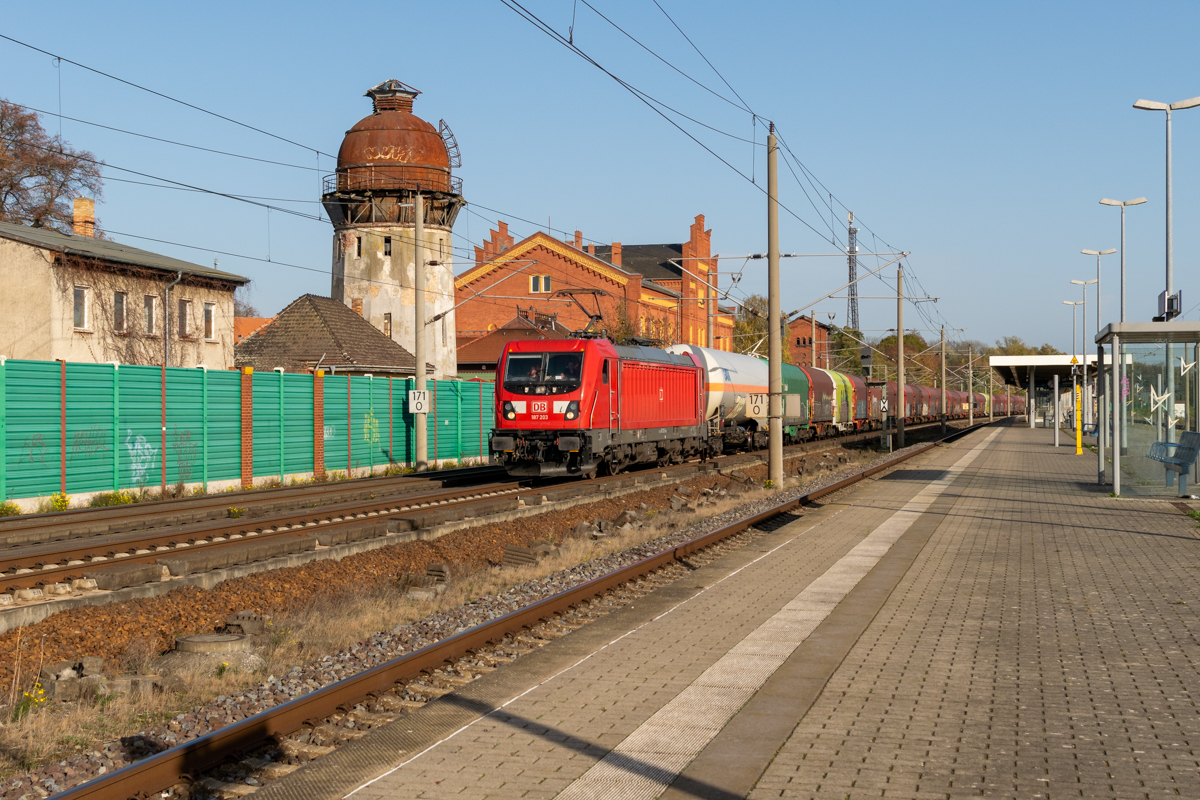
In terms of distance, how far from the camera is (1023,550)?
14078mm

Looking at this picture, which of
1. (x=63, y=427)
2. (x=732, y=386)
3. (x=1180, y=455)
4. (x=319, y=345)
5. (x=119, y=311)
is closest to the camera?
(x=1180, y=455)

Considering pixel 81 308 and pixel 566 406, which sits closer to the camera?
pixel 566 406

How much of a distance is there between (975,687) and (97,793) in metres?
5.54

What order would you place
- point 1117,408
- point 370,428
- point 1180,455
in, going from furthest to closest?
point 370,428, point 1180,455, point 1117,408

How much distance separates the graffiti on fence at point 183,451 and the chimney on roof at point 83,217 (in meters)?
29.2

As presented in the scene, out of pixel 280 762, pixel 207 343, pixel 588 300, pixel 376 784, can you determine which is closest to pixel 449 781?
pixel 376 784

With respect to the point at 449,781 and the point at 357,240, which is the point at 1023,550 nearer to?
the point at 449,781

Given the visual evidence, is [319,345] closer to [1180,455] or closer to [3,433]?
[3,433]

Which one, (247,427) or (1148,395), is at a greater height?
(1148,395)

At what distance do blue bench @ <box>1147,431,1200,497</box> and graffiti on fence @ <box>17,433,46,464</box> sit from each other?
20961 millimetres

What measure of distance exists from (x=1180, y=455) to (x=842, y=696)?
1567 cm

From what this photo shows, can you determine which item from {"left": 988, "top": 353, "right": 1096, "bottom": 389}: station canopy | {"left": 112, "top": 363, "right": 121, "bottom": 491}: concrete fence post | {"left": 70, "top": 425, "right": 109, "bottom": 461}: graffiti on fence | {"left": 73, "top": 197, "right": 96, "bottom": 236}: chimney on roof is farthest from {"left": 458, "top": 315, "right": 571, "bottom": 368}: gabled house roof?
{"left": 70, "top": 425, "right": 109, "bottom": 461}: graffiti on fence

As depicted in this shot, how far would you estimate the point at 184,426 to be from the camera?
77.0ft

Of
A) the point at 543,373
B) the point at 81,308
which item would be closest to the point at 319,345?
the point at 81,308
